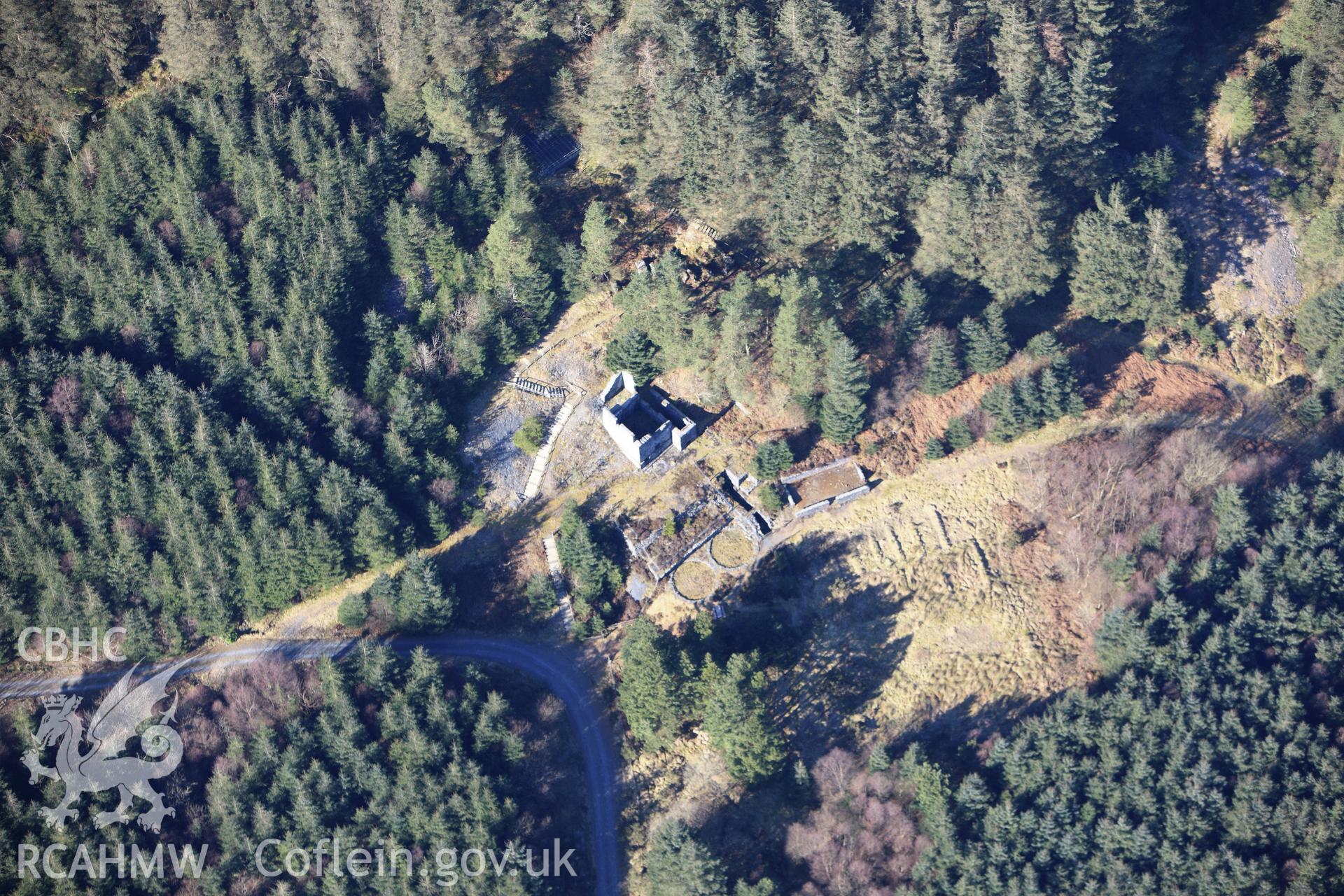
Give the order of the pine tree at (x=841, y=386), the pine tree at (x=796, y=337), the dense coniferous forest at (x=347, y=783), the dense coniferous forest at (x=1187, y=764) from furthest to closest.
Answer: the pine tree at (x=841, y=386)
the pine tree at (x=796, y=337)
the dense coniferous forest at (x=347, y=783)
the dense coniferous forest at (x=1187, y=764)

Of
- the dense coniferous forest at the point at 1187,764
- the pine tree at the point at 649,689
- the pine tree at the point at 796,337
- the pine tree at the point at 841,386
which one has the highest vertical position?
the pine tree at the point at 796,337

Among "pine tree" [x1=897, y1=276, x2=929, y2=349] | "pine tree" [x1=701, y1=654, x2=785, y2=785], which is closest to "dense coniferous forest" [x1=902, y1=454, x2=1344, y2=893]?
"pine tree" [x1=701, y1=654, x2=785, y2=785]

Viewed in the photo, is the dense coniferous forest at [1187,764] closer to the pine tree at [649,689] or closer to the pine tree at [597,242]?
the pine tree at [649,689]

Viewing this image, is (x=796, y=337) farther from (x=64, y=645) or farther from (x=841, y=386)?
(x=64, y=645)

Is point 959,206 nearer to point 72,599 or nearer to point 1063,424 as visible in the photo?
point 1063,424

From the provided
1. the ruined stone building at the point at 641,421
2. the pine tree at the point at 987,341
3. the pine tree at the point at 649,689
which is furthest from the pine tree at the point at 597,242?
the pine tree at the point at 649,689

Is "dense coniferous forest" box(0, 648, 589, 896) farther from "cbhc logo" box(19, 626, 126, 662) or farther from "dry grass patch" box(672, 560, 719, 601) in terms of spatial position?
"dry grass patch" box(672, 560, 719, 601)

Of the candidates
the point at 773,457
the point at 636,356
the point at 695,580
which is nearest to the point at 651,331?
the point at 636,356
